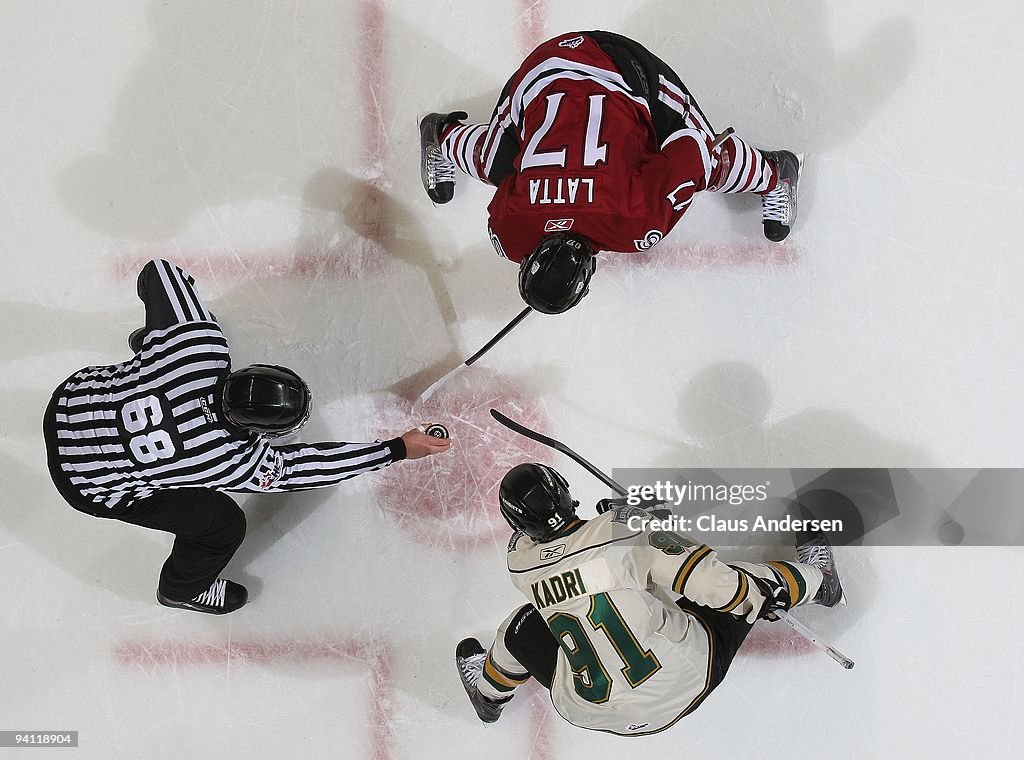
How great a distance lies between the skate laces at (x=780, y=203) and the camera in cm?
290

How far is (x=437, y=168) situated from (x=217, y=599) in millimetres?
1782

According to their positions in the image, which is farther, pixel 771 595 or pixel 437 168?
pixel 437 168

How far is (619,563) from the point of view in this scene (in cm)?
226

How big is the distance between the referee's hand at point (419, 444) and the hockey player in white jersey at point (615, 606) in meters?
Answer: 0.46

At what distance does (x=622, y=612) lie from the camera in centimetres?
227

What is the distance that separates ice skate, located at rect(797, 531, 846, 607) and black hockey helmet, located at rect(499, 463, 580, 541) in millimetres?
1075

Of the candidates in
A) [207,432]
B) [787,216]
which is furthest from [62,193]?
[787,216]

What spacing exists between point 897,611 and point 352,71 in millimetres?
2881

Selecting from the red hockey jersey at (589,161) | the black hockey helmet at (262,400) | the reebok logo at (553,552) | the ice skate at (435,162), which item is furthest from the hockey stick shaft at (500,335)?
the reebok logo at (553,552)

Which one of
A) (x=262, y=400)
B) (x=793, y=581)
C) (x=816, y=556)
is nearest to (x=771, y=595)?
(x=793, y=581)

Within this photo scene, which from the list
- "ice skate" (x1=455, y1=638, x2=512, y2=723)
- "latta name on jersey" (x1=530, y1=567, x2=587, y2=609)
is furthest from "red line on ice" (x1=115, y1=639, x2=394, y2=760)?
"latta name on jersey" (x1=530, y1=567, x2=587, y2=609)

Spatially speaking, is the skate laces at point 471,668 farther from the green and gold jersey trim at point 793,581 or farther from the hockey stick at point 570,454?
the green and gold jersey trim at point 793,581

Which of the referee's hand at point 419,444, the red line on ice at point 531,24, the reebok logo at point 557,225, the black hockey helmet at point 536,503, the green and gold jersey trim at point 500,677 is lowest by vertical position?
the green and gold jersey trim at point 500,677

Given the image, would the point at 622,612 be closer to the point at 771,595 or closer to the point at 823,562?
the point at 771,595
